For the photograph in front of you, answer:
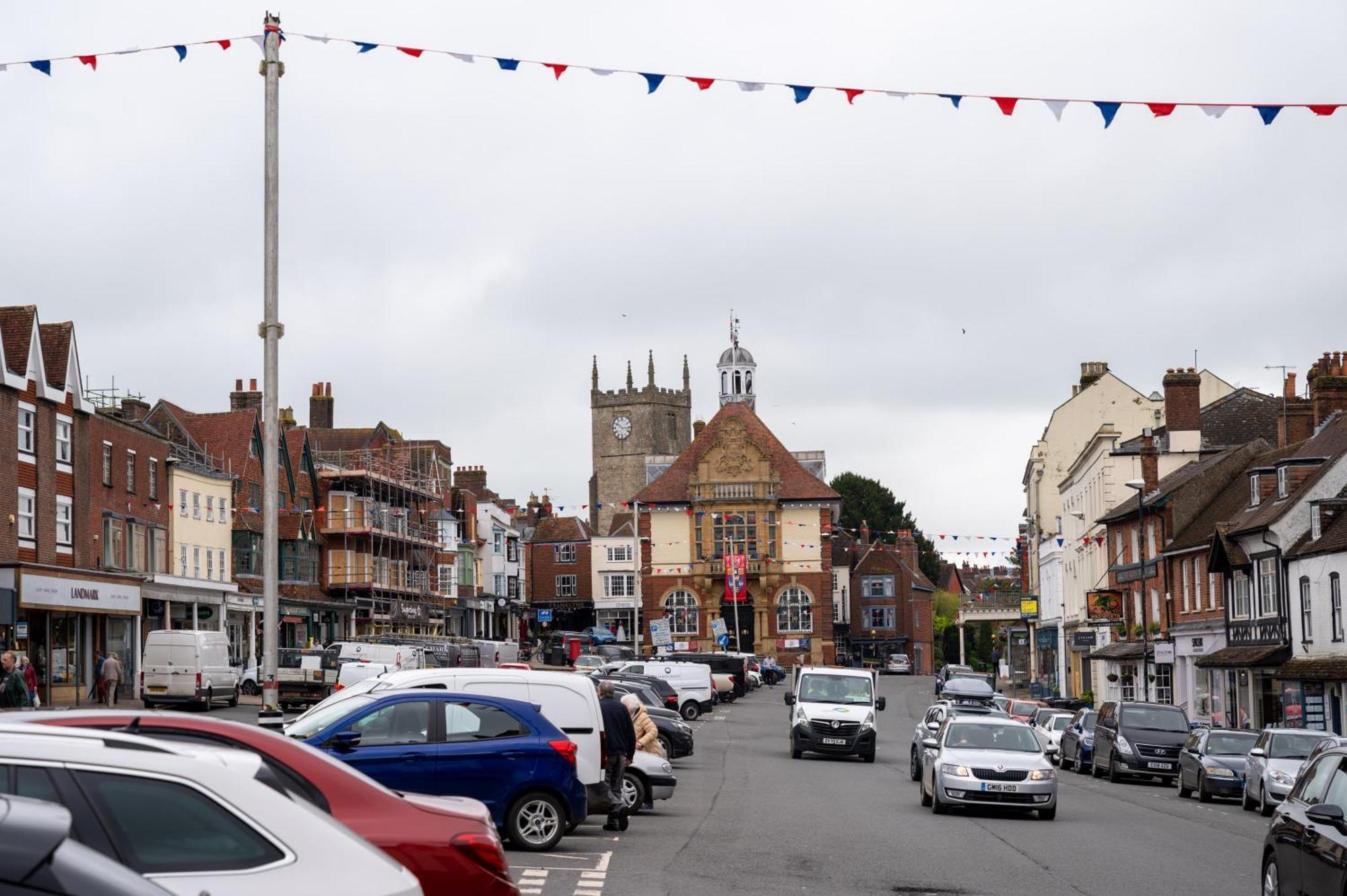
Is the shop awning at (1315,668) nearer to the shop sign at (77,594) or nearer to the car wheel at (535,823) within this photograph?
the car wheel at (535,823)

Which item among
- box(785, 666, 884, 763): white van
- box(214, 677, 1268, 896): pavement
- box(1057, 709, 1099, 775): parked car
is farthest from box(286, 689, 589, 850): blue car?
box(1057, 709, 1099, 775): parked car

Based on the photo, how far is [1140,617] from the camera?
5959 centimetres

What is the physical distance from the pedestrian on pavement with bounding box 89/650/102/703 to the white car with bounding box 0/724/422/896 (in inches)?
1647

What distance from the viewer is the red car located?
8219mm

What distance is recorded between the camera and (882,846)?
1873 cm

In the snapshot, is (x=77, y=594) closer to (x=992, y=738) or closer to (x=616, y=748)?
(x=992, y=738)

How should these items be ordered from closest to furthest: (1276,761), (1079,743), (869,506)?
1. (1276,761)
2. (1079,743)
3. (869,506)

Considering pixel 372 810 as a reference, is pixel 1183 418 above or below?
above

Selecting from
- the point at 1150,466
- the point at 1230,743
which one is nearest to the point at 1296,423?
the point at 1150,466

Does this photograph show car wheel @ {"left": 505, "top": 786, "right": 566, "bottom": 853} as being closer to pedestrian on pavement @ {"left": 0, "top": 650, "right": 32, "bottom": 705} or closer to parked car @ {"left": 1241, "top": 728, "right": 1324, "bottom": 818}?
pedestrian on pavement @ {"left": 0, "top": 650, "right": 32, "bottom": 705}

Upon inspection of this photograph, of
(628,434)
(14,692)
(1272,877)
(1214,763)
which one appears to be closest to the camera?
(1272,877)

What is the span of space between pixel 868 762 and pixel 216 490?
115 ft

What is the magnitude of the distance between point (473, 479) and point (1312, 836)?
348ft

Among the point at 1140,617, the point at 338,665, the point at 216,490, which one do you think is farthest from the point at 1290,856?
the point at 216,490
